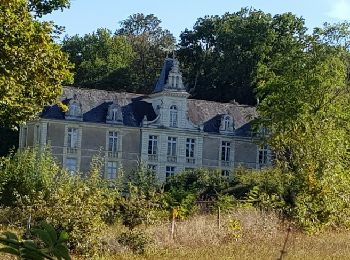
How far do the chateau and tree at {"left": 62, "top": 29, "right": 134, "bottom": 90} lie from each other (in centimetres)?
1255

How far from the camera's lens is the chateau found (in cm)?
5497

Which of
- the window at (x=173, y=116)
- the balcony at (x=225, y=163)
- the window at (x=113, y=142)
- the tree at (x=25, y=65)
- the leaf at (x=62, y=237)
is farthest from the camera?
the balcony at (x=225, y=163)

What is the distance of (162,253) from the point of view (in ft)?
54.4

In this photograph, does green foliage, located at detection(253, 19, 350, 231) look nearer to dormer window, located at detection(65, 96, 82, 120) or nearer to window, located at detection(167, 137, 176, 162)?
window, located at detection(167, 137, 176, 162)

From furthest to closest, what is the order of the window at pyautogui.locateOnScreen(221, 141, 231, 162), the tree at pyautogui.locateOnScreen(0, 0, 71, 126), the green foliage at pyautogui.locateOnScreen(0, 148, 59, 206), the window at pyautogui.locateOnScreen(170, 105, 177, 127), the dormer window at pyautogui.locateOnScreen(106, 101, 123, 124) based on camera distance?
the window at pyautogui.locateOnScreen(221, 141, 231, 162) < the window at pyautogui.locateOnScreen(170, 105, 177, 127) < the dormer window at pyautogui.locateOnScreen(106, 101, 123, 124) < the green foliage at pyautogui.locateOnScreen(0, 148, 59, 206) < the tree at pyautogui.locateOnScreen(0, 0, 71, 126)

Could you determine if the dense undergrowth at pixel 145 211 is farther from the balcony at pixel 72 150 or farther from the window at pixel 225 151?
the window at pixel 225 151

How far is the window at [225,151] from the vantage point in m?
59.4

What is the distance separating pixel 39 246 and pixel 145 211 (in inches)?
681

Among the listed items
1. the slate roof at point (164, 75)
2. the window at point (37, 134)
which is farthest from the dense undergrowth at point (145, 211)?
the slate roof at point (164, 75)

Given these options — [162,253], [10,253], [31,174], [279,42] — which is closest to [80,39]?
[279,42]

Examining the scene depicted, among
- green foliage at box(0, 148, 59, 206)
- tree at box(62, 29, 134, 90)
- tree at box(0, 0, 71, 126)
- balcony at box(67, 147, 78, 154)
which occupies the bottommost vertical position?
green foliage at box(0, 148, 59, 206)

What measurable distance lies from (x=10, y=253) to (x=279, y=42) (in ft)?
224

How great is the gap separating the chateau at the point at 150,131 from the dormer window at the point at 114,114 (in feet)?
0.09

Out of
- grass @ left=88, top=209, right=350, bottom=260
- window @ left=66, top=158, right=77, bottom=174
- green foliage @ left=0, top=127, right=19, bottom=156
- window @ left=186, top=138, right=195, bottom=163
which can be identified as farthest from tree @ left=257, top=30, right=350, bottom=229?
green foliage @ left=0, top=127, right=19, bottom=156
